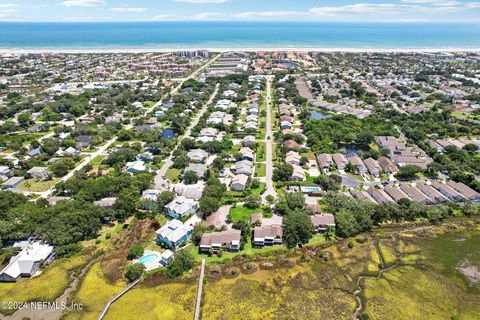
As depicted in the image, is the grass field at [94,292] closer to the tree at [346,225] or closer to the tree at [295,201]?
the tree at [295,201]

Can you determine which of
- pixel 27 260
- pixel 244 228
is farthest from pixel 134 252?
pixel 244 228

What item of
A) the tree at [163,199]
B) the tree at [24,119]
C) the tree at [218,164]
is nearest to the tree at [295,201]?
the tree at [218,164]

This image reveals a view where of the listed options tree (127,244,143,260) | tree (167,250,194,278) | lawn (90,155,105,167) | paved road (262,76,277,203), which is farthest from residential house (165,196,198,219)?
lawn (90,155,105,167)

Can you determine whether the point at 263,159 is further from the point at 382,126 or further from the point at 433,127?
the point at 433,127

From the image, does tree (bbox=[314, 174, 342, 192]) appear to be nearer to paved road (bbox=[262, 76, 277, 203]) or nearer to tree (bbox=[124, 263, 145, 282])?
paved road (bbox=[262, 76, 277, 203])

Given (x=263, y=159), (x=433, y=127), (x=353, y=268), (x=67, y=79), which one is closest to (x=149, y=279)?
(x=353, y=268)

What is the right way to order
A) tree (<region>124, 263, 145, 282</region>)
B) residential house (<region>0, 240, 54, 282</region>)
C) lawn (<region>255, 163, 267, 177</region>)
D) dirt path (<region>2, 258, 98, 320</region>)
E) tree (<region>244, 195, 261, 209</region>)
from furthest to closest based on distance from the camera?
lawn (<region>255, 163, 267, 177</region>)
tree (<region>244, 195, 261, 209</region>)
tree (<region>124, 263, 145, 282</region>)
residential house (<region>0, 240, 54, 282</region>)
dirt path (<region>2, 258, 98, 320</region>)
